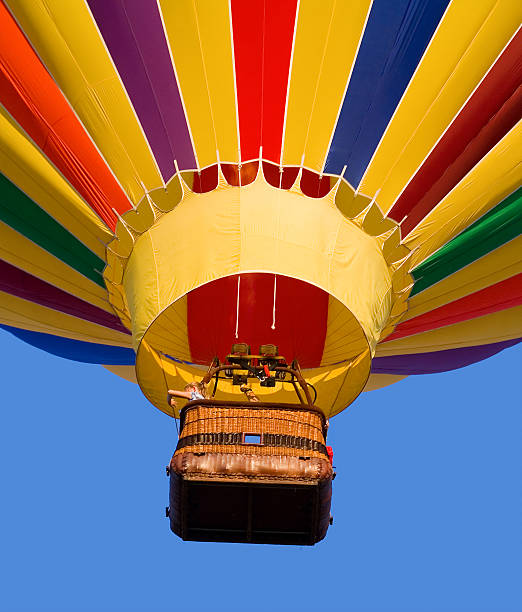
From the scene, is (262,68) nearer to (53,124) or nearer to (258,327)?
(53,124)

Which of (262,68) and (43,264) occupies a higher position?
(262,68)

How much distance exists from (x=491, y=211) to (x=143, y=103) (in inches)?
96.1

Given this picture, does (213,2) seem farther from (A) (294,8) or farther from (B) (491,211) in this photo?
(B) (491,211)

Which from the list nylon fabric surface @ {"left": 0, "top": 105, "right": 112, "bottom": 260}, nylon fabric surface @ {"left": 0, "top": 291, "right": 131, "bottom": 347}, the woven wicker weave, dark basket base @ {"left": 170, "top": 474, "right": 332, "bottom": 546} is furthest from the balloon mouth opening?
dark basket base @ {"left": 170, "top": 474, "right": 332, "bottom": 546}

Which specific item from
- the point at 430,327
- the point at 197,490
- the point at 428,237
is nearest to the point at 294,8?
the point at 428,237

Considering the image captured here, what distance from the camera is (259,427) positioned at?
839 cm

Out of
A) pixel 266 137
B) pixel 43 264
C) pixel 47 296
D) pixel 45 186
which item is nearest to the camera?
pixel 45 186

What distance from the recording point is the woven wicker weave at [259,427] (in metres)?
8.27

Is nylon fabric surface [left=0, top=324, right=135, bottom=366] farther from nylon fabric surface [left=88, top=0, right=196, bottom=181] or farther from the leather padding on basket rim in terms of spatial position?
the leather padding on basket rim

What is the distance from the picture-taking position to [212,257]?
9.48m

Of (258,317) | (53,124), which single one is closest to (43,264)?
(53,124)

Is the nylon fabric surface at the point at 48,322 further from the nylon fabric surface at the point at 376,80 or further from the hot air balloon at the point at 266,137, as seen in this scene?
the nylon fabric surface at the point at 376,80

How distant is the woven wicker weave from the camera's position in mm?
8273

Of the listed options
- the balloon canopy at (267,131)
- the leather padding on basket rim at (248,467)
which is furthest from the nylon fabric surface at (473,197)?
the leather padding on basket rim at (248,467)
